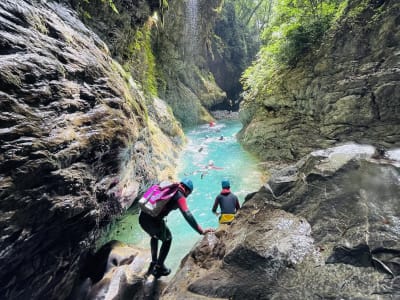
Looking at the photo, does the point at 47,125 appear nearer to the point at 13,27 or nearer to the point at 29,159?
the point at 29,159

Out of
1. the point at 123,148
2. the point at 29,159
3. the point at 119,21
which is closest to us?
the point at 29,159

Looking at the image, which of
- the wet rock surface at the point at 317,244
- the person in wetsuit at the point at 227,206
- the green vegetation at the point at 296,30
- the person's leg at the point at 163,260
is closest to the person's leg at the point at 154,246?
the person's leg at the point at 163,260

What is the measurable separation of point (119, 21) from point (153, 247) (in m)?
9.94

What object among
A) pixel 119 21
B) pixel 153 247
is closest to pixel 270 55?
pixel 119 21

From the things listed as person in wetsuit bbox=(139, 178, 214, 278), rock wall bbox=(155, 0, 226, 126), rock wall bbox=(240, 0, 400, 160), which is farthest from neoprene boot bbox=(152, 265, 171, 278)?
rock wall bbox=(155, 0, 226, 126)

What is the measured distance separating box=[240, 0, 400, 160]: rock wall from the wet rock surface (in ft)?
15.4

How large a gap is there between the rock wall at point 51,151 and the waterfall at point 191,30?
24.2 metres

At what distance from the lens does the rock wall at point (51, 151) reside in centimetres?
305

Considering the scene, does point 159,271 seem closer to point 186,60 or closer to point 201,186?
point 201,186

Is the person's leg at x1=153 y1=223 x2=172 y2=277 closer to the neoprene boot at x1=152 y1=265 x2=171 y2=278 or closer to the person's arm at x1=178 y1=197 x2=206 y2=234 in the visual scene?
the neoprene boot at x1=152 y1=265 x2=171 y2=278

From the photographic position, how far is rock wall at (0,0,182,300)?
10.00 ft

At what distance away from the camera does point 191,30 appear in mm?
28484

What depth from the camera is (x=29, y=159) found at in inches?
125

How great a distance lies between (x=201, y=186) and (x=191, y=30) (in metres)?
23.5
